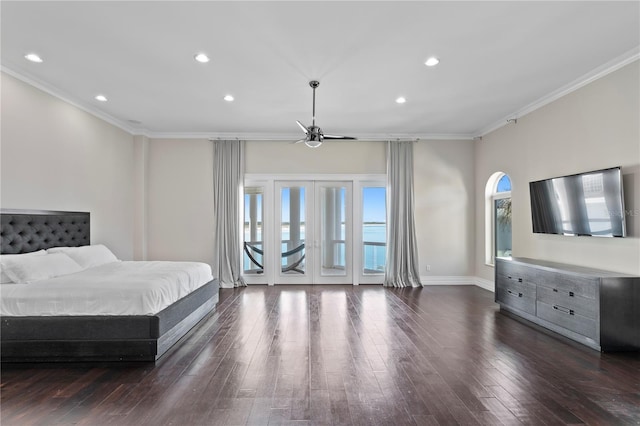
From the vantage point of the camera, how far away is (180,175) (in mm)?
6676

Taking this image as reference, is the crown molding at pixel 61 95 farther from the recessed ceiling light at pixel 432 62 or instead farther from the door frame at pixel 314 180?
the recessed ceiling light at pixel 432 62

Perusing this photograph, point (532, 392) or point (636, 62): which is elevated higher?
point (636, 62)

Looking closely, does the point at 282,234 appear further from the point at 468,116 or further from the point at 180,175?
the point at 468,116

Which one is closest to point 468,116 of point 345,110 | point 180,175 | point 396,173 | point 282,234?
point 396,173

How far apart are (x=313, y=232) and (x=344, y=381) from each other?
419cm

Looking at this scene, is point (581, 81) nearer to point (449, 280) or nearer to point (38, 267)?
point (449, 280)

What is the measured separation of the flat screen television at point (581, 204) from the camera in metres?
3.60

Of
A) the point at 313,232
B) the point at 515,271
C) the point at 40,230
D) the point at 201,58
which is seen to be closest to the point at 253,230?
the point at 313,232

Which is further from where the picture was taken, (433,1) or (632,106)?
(632,106)

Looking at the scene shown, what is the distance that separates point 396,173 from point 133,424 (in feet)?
19.0

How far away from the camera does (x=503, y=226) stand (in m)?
6.27

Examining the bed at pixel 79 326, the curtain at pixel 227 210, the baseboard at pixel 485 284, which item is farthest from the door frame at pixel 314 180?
the bed at pixel 79 326

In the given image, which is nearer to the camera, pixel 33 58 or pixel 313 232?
pixel 33 58

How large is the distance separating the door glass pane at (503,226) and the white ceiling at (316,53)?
182 centimetres
